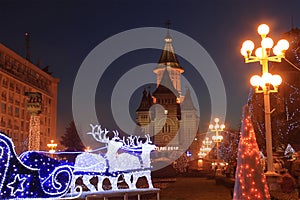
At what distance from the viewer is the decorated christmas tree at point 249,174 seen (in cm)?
949

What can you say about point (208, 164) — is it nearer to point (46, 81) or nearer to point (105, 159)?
point (46, 81)

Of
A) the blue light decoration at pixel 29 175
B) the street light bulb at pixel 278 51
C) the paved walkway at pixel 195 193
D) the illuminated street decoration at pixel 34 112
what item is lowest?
the paved walkway at pixel 195 193

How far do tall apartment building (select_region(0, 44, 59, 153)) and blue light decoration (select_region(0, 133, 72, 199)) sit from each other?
142ft

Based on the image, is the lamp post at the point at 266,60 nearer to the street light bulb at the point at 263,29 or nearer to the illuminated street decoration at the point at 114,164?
the street light bulb at the point at 263,29

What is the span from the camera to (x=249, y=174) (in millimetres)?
9602

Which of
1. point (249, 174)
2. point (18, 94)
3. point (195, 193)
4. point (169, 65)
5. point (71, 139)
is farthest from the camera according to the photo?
point (169, 65)

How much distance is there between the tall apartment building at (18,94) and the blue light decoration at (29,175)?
1699 inches

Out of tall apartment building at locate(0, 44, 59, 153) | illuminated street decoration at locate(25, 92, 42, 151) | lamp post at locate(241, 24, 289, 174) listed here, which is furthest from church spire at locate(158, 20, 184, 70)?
lamp post at locate(241, 24, 289, 174)

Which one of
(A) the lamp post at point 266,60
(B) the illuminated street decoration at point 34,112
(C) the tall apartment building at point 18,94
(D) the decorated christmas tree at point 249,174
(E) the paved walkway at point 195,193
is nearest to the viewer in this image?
(D) the decorated christmas tree at point 249,174

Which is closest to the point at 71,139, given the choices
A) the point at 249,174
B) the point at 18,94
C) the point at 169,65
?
the point at 18,94

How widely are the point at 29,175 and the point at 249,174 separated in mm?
4958

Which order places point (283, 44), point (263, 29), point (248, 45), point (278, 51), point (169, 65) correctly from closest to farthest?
point (283, 44) < point (263, 29) < point (278, 51) < point (248, 45) < point (169, 65)

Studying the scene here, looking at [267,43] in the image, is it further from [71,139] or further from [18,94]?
[71,139]

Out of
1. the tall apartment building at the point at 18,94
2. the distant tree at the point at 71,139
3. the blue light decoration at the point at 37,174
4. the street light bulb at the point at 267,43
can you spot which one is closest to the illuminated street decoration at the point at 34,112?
the blue light decoration at the point at 37,174
